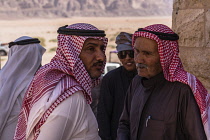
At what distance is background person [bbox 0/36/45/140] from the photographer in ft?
11.2

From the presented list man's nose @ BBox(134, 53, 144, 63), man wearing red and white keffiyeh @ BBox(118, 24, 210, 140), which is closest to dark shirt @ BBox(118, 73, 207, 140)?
man wearing red and white keffiyeh @ BBox(118, 24, 210, 140)

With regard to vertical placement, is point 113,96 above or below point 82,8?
above

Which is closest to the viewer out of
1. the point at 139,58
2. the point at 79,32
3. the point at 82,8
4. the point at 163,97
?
the point at 79,32

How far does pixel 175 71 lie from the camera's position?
2.66 meters

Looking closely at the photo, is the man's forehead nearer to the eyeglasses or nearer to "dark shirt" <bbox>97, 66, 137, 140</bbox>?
"dark shirt" <bbox>97, 66, 137, 140</bbox>

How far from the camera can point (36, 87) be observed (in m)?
2.41

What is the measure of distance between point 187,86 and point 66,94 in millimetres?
831

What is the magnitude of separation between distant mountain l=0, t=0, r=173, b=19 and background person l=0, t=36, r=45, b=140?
98011 mm

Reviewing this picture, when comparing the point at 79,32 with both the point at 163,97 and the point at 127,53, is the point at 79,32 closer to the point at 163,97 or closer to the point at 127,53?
the point at 163,97

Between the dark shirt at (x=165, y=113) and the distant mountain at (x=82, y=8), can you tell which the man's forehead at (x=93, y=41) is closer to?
the dark shirt at (x=165, y=113)

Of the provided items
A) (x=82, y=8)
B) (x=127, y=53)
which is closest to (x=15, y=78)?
(x=127, y=53)

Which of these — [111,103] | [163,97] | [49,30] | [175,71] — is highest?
[175,71]

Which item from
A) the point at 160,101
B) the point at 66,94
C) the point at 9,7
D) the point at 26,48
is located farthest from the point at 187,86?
the point at 9,7

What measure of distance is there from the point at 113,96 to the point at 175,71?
5.44 ft
